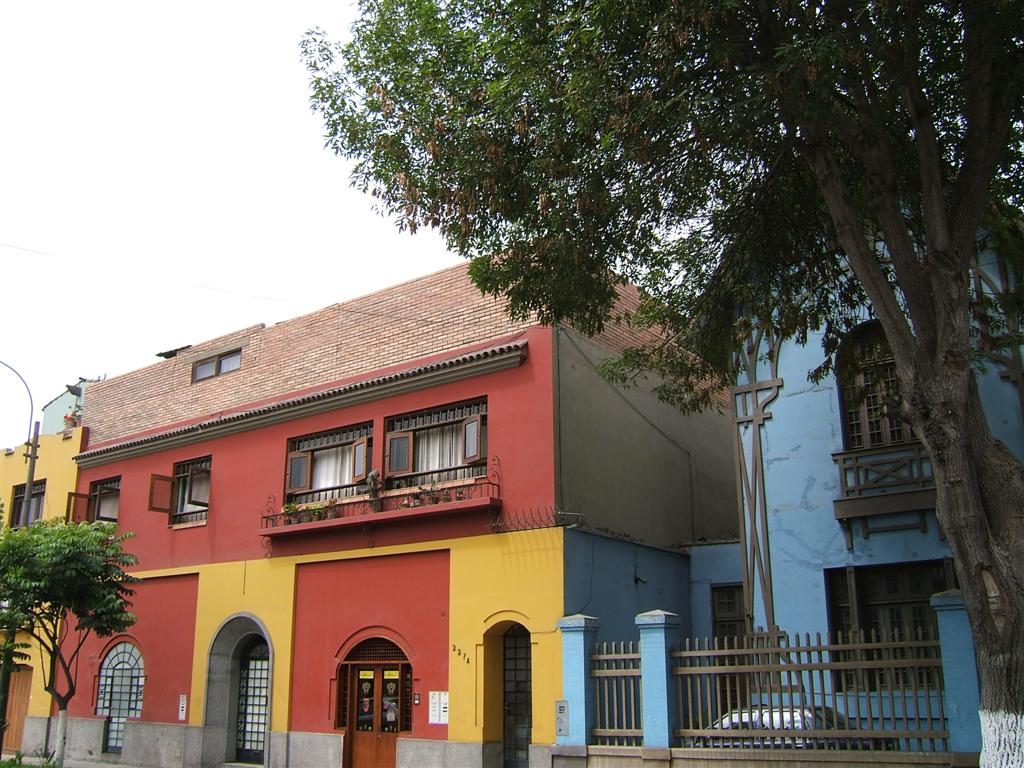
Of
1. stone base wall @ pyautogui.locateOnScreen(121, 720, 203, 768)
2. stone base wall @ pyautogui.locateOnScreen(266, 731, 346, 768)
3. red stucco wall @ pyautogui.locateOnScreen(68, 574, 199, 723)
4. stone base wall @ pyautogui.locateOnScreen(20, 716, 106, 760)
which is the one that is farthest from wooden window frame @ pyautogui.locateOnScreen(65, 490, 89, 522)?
stone base wall @ pyautogui.locateOnScreen(266, 731, 346, 768)

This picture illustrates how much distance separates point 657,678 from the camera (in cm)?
1229

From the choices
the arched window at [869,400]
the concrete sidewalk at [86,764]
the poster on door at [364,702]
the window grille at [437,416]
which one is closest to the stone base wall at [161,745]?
the concrete sidewalk at [86,764]

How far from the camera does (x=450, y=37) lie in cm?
1185

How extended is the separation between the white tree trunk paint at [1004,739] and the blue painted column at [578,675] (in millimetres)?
5759

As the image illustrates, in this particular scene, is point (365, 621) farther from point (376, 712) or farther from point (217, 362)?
point (217, 362)

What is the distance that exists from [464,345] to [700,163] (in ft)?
24.1

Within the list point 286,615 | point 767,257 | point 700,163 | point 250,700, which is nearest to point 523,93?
point 700,163

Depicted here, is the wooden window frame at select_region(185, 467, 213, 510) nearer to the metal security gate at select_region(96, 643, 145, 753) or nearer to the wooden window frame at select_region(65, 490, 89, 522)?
the metal security gate at select_region(96, 643, 145, 753)

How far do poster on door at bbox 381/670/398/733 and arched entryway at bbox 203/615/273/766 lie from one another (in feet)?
10.8

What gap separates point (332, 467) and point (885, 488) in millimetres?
10415

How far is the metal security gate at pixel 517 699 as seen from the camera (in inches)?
620

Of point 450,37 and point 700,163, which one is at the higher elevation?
point 450,37

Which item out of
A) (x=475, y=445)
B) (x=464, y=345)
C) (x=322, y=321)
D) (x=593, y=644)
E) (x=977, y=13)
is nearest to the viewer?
(x=977, y=13)

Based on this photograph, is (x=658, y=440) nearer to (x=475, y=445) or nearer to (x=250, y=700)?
(x=475, y=445)
